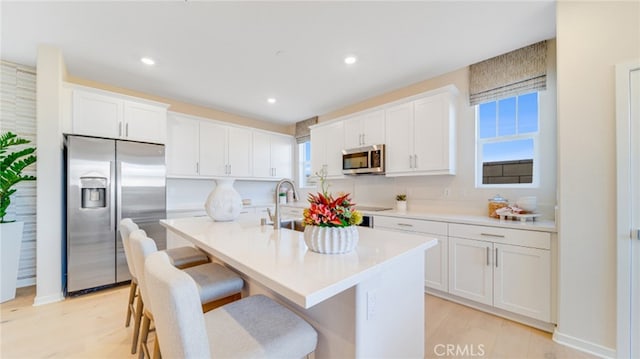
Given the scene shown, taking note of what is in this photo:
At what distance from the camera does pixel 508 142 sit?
270 cm

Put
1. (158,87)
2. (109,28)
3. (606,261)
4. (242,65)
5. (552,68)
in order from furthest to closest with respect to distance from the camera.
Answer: (158,87) < (242,65) < (552,68) < (109,28) < (606,261)

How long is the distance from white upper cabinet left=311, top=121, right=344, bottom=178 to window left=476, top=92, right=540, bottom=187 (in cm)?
188

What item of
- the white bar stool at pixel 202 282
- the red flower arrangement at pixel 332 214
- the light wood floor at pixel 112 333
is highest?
the red flower arrangement at pixel 332 214

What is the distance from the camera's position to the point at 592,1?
1.78m

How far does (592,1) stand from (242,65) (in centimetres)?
303

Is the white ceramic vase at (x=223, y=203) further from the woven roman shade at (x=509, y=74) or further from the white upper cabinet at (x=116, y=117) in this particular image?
the woven roman shade at (x=509, y=74)

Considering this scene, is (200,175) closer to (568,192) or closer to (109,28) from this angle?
(109,28)

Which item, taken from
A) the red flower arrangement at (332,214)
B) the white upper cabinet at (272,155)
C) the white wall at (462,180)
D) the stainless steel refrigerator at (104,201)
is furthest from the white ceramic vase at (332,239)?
the white upper cabinet at (272,155)

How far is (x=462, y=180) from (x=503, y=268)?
1073 mm

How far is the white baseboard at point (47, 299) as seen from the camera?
250 cm

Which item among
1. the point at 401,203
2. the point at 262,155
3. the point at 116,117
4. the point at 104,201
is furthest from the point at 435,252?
the point at 116,117

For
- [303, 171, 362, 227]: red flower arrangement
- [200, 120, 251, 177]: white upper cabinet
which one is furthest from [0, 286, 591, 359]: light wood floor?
[200, 120, 251, 177]: white upper cabinet

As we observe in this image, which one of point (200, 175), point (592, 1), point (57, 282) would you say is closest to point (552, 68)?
point (592, 1)

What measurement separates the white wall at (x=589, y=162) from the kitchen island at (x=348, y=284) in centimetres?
127
